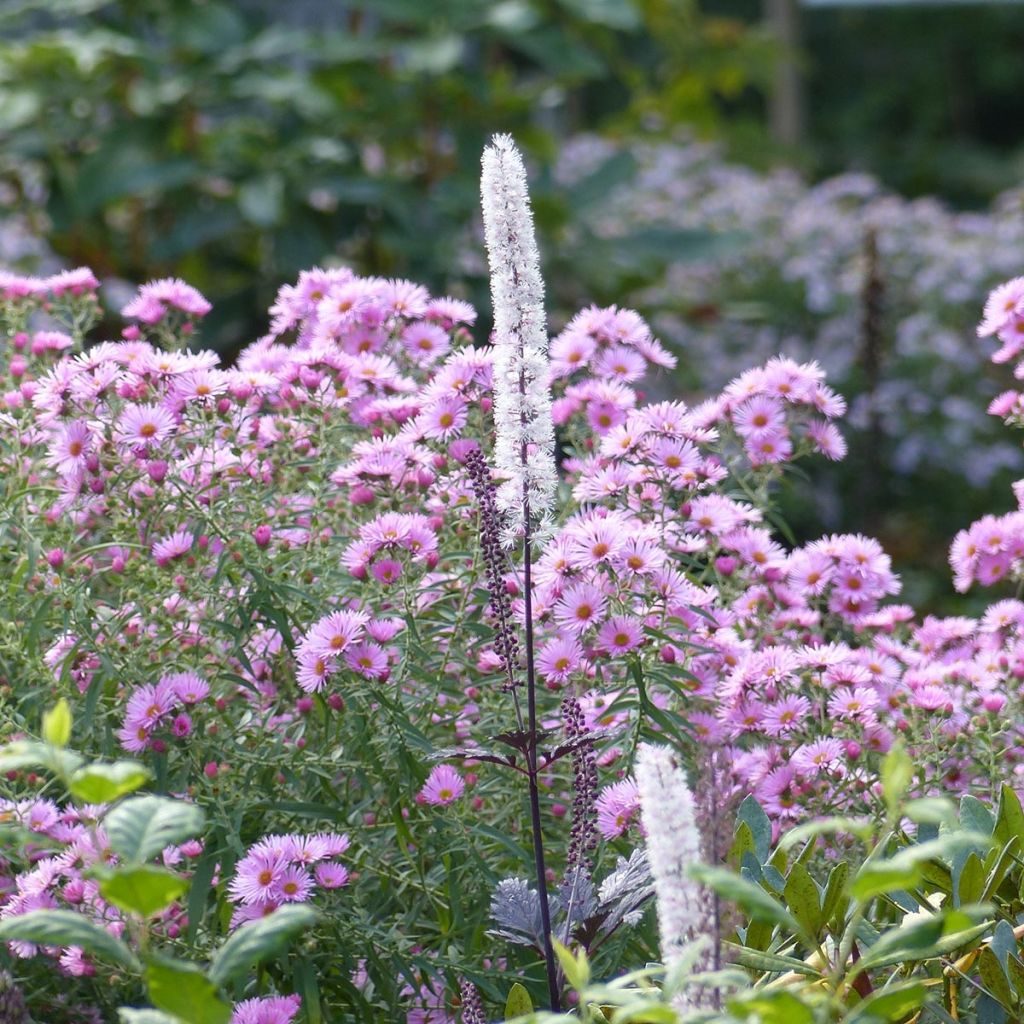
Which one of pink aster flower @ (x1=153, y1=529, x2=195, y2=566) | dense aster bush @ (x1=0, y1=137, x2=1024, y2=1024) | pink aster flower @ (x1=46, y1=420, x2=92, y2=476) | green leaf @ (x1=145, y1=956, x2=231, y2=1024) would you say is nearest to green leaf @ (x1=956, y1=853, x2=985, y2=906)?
dense aster bush @ (x1=0, y1=137, x2=1024, y2=1024)

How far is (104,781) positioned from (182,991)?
15cm

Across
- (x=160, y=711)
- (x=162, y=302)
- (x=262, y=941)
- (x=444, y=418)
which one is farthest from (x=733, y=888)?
(x=162, y=302)

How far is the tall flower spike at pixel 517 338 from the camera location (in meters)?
1.34

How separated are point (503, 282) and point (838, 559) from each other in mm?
1013

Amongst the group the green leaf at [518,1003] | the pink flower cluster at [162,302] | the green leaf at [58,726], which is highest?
the pink flower cluster at [162,302]

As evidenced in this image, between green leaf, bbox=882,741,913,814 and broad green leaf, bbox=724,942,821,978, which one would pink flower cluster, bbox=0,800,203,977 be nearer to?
broad green leaf, bbox=724,942,821,978

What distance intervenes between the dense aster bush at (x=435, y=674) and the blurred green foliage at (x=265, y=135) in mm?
3296

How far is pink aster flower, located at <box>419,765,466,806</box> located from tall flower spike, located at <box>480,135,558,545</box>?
1.58 feet

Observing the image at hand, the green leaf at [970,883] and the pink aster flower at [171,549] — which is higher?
the pink aster flower at [171,549]

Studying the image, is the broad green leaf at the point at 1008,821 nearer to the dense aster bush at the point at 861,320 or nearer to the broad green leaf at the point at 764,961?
the broad green leaf at the point at 764,961

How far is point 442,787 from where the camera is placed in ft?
5.91

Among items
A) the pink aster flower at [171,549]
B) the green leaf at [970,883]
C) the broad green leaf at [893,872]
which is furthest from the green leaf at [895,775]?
the pink aster flower at [171,549]

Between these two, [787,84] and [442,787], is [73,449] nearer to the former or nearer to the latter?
[442,787]

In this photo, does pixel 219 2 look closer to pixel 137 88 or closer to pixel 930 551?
pixel 137 88
